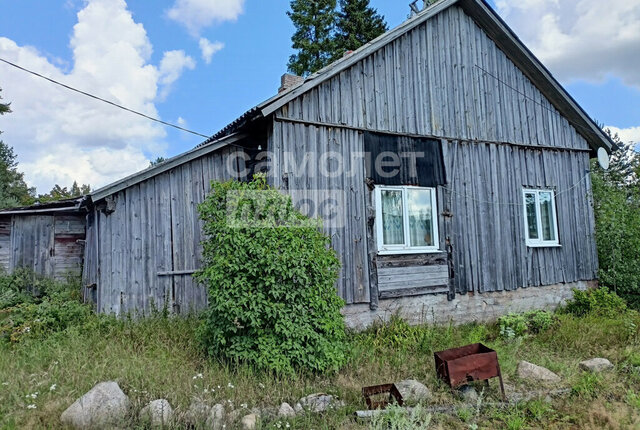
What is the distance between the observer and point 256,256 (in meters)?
5.57

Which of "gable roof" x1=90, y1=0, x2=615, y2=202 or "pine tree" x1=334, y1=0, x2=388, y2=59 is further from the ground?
"pine tree" x1=334, y1=0, x2=388, y2=59

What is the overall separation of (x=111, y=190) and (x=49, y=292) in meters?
3.80

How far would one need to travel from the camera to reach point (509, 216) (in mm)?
9906

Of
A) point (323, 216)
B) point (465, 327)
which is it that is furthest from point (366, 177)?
point (465, 327)

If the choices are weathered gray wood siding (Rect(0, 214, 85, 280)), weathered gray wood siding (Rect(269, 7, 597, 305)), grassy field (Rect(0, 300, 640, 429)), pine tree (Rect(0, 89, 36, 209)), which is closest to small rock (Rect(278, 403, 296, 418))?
grassy field (Rect(0, 300, 640, 429))

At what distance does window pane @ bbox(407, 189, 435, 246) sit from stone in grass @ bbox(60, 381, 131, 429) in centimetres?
604

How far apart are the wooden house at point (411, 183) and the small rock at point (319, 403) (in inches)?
115

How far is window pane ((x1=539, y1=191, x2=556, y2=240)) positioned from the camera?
10.5m

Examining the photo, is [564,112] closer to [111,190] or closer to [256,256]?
[256,256]

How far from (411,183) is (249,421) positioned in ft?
19.3

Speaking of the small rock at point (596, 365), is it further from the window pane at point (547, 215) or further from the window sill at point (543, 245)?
the window pane at point (547, 215)

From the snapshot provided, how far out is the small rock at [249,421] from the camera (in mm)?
4115

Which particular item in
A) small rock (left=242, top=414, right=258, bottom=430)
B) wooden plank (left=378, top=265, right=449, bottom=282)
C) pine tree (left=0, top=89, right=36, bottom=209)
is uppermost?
pine tree (left=0, top=89, right=36, bottom=209)

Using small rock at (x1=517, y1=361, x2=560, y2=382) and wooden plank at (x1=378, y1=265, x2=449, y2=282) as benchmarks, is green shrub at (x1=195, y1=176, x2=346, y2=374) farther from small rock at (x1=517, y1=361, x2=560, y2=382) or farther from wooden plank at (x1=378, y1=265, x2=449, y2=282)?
small rock at (x1=517, y1=361, x2=560, y2=382)
